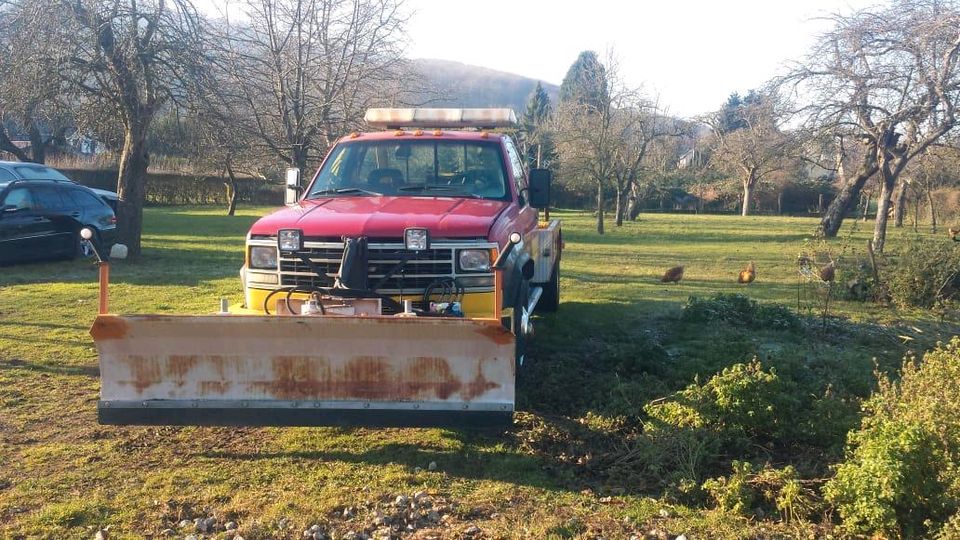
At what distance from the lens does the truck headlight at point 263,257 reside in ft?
18.2

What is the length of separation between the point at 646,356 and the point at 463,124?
2995 mm

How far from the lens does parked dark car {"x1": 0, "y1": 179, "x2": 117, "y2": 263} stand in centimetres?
1389

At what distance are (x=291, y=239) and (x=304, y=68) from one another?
400 inches

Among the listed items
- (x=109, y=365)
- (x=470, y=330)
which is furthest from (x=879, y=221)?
(x=109, y=365)

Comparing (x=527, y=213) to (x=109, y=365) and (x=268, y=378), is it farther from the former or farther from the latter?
(x=109, y=365)

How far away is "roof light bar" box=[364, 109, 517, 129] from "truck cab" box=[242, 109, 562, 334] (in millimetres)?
449

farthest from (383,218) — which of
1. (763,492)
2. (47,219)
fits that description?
(47,219)

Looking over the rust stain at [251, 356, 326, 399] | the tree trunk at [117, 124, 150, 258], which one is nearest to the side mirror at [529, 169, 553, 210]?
the rust stain at [251, 356, 326, 399]

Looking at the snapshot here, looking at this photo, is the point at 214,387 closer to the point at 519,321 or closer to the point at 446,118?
the point at 519,321

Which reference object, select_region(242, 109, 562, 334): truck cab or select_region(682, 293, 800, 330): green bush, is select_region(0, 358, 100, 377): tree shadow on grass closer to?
select_region(242, 109, 562, 334): truck cab

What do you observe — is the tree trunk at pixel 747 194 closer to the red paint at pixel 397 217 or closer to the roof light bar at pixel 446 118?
the roof light bar at pixel 446 118

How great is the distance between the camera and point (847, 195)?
2423 centimetres

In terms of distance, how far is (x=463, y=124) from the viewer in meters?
7.97

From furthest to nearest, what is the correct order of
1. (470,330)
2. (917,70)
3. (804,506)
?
(917,70) → (470,330) → (804,506)
